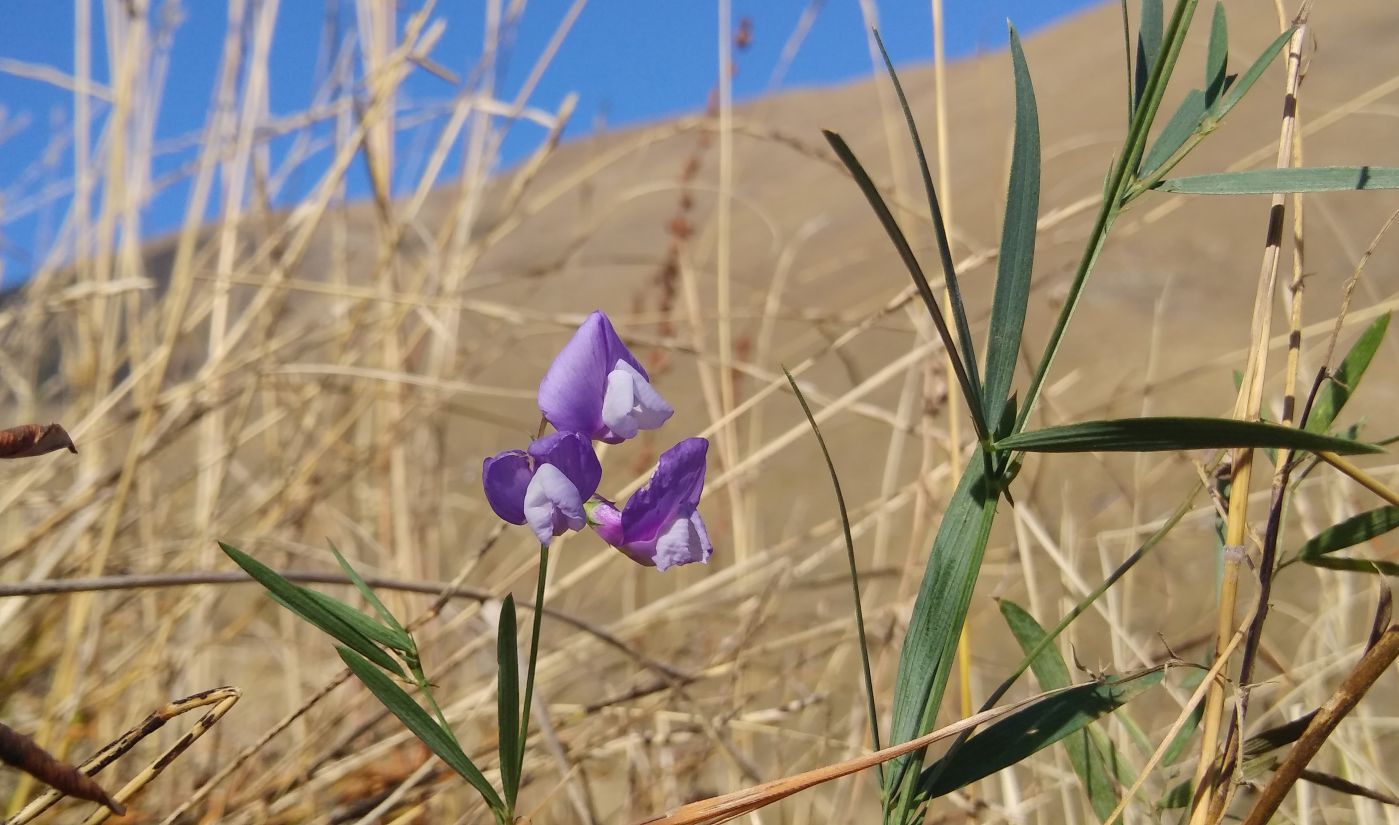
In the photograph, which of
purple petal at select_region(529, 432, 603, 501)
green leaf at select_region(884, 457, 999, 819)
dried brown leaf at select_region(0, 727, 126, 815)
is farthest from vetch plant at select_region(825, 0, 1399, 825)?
dried brown leaf at select_region(0, 727, 126, 815)

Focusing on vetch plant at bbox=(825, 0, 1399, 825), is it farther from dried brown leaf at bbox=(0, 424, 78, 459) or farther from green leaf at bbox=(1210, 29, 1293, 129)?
dried brown leaf at bbox=(0, 424, 78, 459)

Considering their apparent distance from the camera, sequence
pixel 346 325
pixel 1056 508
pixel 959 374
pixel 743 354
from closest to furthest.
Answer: pixel 959 374 → pixel 346 325 → pixel 743 354 → pixel 1056 508

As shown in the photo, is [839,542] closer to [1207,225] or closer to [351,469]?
[351,469]

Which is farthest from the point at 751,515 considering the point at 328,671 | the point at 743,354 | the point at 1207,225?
the point at 1207,225

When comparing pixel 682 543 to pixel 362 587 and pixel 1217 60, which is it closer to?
pixel 362 587

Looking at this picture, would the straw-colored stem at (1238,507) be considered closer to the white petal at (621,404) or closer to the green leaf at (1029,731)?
the green leaf at (1029,731)

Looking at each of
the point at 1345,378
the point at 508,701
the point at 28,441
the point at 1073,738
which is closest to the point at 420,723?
the point at 508,701
